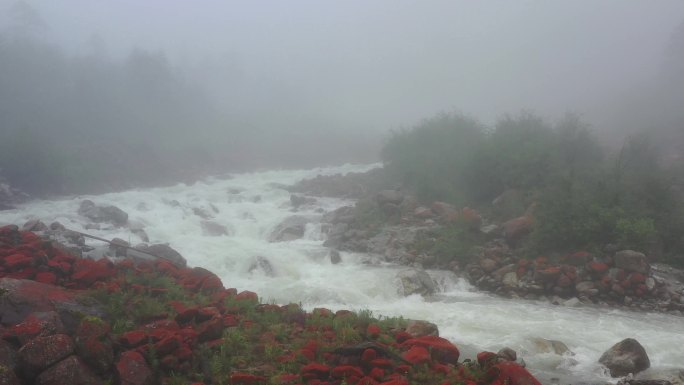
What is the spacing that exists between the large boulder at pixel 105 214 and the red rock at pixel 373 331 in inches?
629

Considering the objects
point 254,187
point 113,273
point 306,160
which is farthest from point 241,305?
point 306,160

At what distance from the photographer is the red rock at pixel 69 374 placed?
4973mm

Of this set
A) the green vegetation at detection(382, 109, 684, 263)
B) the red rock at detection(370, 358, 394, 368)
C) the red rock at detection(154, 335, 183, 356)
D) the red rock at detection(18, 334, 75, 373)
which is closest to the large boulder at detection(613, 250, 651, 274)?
the green vegetation at detection(382, 109, 684, 263)

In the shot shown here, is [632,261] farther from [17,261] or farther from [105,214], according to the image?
[105,214]

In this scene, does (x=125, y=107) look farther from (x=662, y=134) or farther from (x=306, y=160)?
(x=662, y=134)

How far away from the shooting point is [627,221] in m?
14.0

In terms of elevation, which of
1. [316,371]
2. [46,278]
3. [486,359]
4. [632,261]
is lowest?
[486,359]

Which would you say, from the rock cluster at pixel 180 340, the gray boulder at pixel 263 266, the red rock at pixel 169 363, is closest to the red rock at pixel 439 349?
the rock cluster at pixel 180 340

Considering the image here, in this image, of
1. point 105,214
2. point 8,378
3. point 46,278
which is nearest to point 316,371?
point 8,378

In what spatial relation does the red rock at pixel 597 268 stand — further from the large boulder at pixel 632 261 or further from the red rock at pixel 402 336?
the red rock at pixel 402 336

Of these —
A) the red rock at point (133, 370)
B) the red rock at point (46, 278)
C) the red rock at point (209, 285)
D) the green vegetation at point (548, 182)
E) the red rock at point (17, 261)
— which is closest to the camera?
the red rock at point (133, 370)

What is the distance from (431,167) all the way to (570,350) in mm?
17533

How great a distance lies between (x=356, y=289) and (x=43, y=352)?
382 inches

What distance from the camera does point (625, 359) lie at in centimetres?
796
